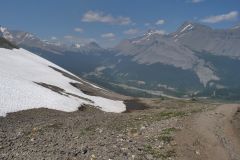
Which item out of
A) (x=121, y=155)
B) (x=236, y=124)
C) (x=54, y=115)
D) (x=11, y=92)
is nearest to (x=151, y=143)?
(x=121, y=155)

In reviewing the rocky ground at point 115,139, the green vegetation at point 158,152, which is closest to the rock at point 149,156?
the rocky ground at point 115,139

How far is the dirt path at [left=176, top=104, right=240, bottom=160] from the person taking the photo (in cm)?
2955

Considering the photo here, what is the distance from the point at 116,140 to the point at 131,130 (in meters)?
5.31

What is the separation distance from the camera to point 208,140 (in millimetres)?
33719

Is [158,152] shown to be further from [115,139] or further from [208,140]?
[208,140]

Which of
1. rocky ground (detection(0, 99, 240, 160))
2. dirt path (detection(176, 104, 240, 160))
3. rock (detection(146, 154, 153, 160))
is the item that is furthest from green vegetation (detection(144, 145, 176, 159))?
dirt path (detection(176, 104, 240, 160))

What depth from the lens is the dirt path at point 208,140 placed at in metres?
29.5

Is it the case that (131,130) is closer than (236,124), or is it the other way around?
(131,130)

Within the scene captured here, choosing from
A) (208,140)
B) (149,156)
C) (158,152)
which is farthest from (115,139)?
(208,140)

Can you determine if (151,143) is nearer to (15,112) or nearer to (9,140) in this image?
(9,140)

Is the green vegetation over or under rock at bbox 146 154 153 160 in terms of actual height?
over

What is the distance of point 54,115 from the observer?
179 ft

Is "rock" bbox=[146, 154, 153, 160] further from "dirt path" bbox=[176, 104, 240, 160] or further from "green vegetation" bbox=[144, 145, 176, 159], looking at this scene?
"dirt path" bbox=[176, 104, 240, 160]

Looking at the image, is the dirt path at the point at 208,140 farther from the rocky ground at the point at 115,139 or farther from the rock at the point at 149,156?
the rock at the point at 149,156
